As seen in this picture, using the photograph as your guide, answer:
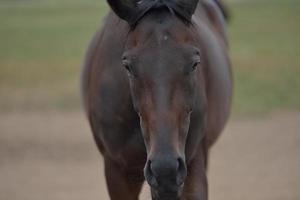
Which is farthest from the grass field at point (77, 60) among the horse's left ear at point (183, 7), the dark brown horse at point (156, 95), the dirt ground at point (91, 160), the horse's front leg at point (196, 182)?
the horse's left ear at point (183, 7)

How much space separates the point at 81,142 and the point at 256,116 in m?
2.92

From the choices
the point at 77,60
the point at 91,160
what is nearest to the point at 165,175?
the point at 91,160

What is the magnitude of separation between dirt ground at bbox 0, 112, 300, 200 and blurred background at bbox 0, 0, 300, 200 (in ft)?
0.03

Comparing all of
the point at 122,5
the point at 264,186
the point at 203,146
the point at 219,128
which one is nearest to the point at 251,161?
the point at 264,186

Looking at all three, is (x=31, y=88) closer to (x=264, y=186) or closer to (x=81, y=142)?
(x=81, y=142)

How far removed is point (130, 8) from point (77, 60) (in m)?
14.3

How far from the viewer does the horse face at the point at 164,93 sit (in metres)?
3.11

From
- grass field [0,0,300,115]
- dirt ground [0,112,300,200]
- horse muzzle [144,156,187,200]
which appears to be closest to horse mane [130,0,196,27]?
Answer: horse muzzle [144,156,187,200]

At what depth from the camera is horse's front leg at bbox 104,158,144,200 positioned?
422 centimetres

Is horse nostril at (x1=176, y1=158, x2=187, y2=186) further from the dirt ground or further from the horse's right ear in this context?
the dirt ground

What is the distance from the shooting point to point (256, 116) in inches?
424

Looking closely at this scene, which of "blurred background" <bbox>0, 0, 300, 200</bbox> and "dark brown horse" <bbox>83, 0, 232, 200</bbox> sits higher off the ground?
"dark brown horse" <bbox>83, 0, 232, 200</bbox>

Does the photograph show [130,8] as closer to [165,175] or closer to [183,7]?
[183,7]

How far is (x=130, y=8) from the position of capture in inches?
138
